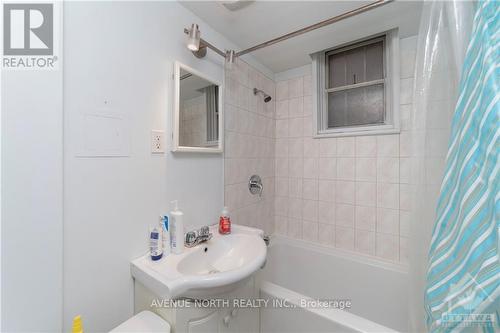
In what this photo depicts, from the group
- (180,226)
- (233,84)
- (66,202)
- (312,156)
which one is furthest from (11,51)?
(312,156)

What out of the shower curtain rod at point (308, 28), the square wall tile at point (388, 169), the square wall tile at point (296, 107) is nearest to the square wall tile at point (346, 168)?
the square wall tile at point (388, 169)

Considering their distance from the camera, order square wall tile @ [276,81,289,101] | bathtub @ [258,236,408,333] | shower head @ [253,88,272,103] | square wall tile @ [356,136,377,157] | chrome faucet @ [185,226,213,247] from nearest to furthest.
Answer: bathtub @ [258,236,408,333] < chrome faucet @ [185,226,213,247] < square wall tile @ [356,136,377,157] < shower head @ [253,88,272,103] < square wall tile @ [276,81,289,101]

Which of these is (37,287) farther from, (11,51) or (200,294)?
(11,51)

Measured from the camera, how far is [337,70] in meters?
1.78

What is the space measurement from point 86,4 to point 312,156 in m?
1.66

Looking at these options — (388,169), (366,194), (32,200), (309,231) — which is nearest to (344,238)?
(309,231)

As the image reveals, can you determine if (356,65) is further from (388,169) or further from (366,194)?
(366,194)

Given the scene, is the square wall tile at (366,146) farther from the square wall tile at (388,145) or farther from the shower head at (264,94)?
the shower head at (264,94)


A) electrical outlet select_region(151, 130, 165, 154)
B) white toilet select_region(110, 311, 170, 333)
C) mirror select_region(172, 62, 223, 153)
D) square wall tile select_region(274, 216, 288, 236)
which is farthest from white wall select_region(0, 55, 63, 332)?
square wall tile select_region(274, 216, 288, 236)

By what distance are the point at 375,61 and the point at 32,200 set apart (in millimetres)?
2141

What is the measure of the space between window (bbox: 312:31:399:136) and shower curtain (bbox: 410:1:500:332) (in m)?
0.77

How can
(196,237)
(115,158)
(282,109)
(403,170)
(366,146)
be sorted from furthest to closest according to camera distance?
(282,109), (366,146), (403,170), (196,237), (115,158)

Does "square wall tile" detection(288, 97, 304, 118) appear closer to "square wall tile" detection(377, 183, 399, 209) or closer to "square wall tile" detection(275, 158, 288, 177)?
"square wall tile" detection(275, 158, 288, 177)

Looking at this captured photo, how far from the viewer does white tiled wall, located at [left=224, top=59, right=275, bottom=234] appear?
1.52 meters
